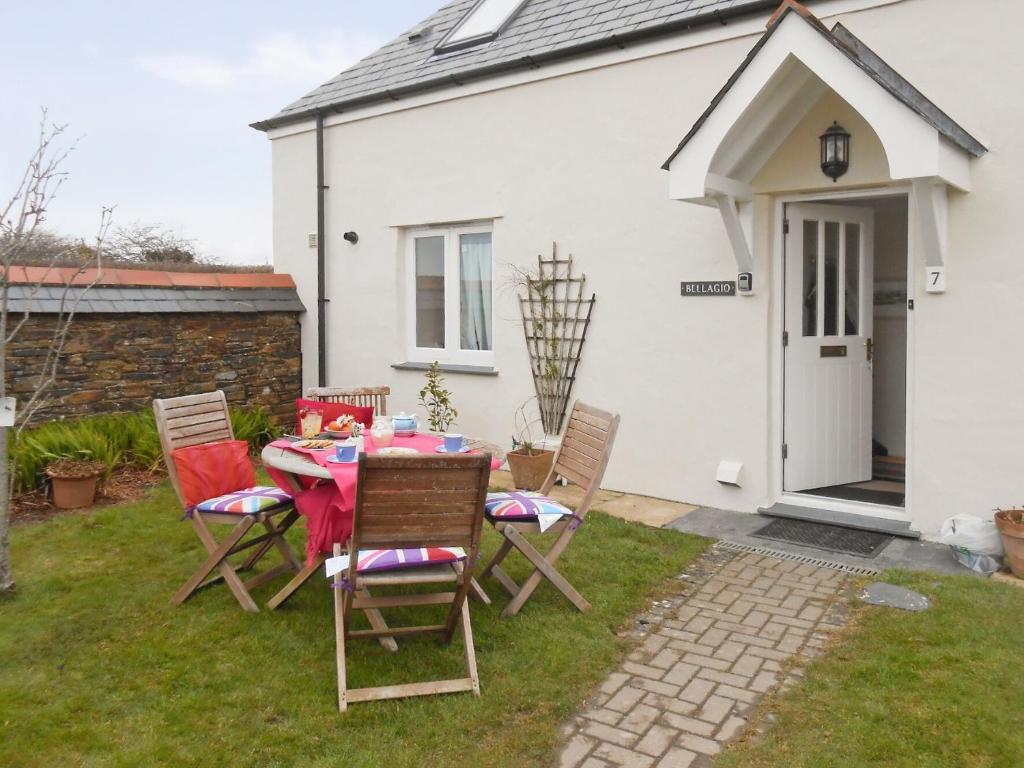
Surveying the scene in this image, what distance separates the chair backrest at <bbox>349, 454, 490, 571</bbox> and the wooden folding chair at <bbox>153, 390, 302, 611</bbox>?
1.34 metres

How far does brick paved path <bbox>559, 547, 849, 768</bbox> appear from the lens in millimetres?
3373

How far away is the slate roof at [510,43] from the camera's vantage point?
6.82 m

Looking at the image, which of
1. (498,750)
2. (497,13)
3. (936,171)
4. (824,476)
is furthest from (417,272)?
(498,750)

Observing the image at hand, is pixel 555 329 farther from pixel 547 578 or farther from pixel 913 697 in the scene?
pixel 913 697

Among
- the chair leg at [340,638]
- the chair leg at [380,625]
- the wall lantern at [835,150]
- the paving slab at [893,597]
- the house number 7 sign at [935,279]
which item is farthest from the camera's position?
the wall lantern at [835,150]

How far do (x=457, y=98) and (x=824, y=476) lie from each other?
16.9 feet

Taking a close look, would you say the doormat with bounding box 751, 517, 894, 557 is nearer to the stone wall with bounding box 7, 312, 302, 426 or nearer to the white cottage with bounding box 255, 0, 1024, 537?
the white cottage with bounding box 255, 0, 1024, 537

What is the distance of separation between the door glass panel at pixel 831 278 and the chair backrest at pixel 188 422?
4.71 meters

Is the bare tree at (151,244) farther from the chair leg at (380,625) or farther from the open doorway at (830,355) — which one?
the chair leg at (380,625)

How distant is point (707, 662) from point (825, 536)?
2327 mm

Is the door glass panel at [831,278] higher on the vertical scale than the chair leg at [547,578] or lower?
higher

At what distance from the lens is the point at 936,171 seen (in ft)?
16.3

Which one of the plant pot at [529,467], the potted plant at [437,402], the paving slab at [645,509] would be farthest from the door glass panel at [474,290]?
the paving slab at [645,509]

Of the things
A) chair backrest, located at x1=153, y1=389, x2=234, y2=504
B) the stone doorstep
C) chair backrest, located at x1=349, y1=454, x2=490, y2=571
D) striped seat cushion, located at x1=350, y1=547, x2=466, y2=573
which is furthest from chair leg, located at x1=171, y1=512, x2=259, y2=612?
the stone doorstep
